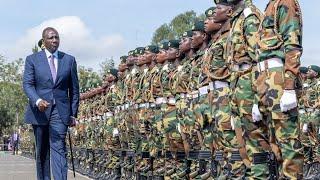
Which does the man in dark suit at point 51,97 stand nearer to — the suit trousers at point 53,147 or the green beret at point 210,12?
the suit trousers at point 53,147

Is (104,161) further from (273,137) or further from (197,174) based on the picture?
(273,137)

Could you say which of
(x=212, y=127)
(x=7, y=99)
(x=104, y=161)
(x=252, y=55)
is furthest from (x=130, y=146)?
(x=7, y=99)

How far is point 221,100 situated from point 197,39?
5.95ft

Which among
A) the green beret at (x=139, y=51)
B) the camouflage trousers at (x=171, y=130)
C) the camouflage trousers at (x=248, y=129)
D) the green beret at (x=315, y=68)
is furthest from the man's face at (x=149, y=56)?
the green beret at (x=315, y=68)

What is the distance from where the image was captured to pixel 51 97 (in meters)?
8.57

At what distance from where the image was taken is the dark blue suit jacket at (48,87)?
855 centimetres

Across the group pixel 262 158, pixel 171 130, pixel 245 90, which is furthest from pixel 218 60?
pixel 171 130

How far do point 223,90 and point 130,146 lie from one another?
556 cm

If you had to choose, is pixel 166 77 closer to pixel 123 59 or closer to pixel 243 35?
pixel 243 35

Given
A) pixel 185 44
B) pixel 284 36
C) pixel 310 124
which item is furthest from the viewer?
pixel 310 124

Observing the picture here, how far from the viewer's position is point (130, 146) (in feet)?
42.0

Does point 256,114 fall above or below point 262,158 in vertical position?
above

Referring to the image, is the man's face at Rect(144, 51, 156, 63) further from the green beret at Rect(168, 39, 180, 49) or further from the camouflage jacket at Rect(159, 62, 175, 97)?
the green beret at Rect(168, 39, 180, 49)

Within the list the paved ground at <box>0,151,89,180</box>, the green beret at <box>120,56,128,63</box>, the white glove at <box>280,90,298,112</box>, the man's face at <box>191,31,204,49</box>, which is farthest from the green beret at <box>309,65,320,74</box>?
the white glove at <box>280,90,298,112</box>
